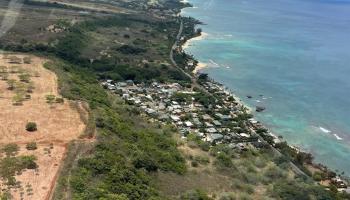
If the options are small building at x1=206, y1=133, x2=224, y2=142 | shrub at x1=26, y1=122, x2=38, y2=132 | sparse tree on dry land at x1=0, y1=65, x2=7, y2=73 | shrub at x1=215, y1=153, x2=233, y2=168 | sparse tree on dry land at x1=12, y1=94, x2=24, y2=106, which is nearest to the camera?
shrub at x1=26, y1=122, x2=38, y2=132

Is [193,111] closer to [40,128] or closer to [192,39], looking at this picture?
[40,128]

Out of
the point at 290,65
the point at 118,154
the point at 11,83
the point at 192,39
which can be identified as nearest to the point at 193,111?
the point at 11,83

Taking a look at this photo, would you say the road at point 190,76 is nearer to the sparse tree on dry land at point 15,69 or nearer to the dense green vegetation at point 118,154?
the dense green vegetation at point 118,154

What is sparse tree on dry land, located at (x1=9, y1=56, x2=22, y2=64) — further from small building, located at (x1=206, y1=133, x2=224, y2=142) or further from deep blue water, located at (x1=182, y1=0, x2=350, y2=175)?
deep blue water, located at (x1=182, y1=0, x2=350, y2=175)

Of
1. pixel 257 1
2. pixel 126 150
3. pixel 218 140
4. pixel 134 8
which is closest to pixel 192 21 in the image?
pixel 134 8

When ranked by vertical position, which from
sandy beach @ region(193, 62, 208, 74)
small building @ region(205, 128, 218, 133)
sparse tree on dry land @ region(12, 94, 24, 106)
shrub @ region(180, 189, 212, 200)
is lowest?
sandy beach @ region(193, 62, 208, 74)

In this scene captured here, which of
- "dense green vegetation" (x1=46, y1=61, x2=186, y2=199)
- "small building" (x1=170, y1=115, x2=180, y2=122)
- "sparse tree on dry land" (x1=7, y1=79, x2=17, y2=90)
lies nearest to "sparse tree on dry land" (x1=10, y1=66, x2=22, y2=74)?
"sparse tree on dry land" (x1=7, y1=79, x2=17, y2=90)
